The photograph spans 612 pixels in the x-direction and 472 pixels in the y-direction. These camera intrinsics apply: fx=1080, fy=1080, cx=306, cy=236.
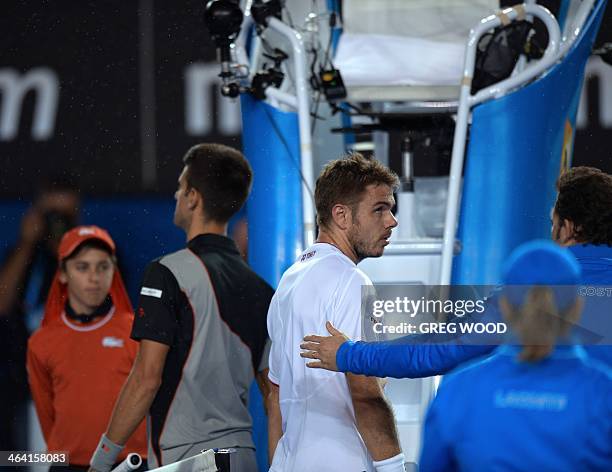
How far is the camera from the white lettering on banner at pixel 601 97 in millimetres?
3590

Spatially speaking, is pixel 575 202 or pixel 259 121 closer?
pixel 575 202

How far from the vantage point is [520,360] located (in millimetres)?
1348

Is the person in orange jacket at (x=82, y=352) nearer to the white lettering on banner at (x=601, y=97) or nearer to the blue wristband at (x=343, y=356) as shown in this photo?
the blue wristband at (x=343, y=356)

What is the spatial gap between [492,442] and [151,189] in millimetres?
2872

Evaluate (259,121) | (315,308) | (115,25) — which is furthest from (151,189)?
(315,308)

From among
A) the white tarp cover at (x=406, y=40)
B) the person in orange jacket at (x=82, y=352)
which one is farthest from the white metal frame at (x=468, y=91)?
the person in orange jacket at (x=82, y=352)

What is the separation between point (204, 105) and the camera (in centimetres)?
400

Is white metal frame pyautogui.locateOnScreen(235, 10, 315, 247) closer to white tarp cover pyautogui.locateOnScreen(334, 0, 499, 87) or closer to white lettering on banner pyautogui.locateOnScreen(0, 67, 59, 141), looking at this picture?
white tarp cover pyautogui.locateOnScreen(334, 0, 499, 87)

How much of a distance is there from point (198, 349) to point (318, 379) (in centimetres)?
53

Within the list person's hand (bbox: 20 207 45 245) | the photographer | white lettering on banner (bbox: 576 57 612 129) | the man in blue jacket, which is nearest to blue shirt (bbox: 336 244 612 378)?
the man in blue jacket

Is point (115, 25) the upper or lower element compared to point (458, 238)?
upper

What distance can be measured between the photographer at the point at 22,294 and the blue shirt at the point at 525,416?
8.58ft

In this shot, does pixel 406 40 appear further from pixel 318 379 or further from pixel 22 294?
pixel 22 294

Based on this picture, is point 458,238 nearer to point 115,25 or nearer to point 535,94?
point 535,94
